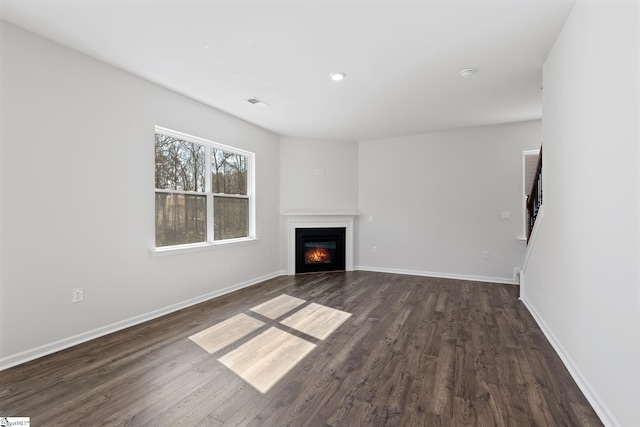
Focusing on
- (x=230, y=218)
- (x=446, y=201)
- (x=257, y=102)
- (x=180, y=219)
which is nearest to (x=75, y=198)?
(x=180, y=219)

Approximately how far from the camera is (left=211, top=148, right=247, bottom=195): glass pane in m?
4.39

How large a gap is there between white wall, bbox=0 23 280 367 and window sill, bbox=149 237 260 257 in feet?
0.26

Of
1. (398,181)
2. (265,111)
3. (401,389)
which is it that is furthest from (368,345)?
(398,181)

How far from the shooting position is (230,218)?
4.68m

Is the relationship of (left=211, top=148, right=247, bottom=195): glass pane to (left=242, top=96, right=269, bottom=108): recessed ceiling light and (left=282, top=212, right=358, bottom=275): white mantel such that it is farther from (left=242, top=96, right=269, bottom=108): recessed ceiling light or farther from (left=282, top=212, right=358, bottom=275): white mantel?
(left=282, top=212, right=358, bottom=275): white mantel

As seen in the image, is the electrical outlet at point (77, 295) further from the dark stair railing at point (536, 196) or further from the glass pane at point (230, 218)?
the dark stair railing at point (536, 196)

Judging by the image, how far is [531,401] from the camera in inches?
74.2

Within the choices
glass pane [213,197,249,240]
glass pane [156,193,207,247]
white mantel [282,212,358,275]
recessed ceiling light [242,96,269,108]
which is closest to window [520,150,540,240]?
white mantel [282,212,358,275]

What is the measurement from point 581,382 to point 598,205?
120 centimetres

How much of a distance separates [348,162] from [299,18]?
13.3 ft

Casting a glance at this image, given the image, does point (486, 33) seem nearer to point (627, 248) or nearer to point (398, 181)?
point (627, 248)

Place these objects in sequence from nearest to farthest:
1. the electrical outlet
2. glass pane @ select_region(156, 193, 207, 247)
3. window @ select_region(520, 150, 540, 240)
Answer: the electrical outlet, glass pane @ select_region(156, 193, 207, 247), window @ select_region(520, 150, 540, 240)

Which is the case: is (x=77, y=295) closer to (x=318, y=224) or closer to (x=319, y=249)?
(x=318, y=224)

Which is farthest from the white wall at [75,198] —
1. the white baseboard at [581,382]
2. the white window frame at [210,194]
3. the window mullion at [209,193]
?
the white baseboard at [581,382]
